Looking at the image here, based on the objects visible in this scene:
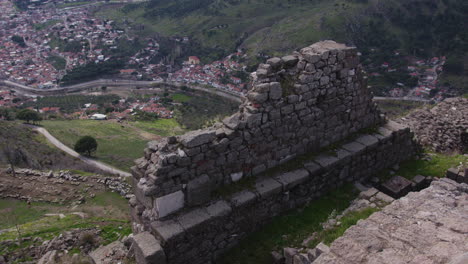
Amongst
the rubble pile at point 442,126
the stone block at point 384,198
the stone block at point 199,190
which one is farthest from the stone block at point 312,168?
the rubble pile at point 442,126

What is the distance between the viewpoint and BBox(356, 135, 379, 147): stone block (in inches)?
336

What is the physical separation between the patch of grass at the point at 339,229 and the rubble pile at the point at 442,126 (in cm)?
553

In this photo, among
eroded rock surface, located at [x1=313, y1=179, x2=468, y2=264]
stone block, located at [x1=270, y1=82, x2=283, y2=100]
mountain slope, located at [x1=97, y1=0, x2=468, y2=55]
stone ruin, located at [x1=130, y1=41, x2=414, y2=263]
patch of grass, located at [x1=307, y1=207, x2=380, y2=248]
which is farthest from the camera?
mountain slope, located at [x1=97, y1=0, x2=468, y2=55]

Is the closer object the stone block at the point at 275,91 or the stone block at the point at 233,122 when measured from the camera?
the stone block at the point at 233,122

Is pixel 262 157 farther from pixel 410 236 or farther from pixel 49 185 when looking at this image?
pixel 49 185

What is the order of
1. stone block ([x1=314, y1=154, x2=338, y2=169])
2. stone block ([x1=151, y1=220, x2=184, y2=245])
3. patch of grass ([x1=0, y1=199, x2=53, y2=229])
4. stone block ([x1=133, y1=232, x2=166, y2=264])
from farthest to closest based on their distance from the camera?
1. patch of grass ([x1=0, y1=199, x2=53, y2=229])
2. stone block ([x1=314, y1=154, x2=338, y2=169])
3. stone block ([x1=151, y1=220, x2=184, y2=245])
4. stone block ([x1=133, y1=232, x2=166, y2=264])

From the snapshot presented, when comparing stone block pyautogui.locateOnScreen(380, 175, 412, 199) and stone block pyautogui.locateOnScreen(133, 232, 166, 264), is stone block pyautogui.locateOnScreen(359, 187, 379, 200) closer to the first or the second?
stone block pyautogui.locateOnScreen(380, 175, 412, 199)

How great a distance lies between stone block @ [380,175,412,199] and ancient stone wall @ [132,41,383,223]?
Result: 1.55 metres

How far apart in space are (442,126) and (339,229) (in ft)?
26.8

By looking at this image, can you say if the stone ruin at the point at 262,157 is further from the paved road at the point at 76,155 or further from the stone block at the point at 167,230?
the paved road at the point at 76,155

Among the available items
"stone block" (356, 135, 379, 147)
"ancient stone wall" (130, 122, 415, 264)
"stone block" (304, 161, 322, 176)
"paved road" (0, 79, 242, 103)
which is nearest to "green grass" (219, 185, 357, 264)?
"ancient stone wall" (130, 122, 415, 264)

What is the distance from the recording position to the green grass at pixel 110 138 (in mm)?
29466

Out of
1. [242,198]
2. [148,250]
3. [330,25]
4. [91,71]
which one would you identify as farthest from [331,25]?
[148,250]

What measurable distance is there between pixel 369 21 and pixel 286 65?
82.0m
